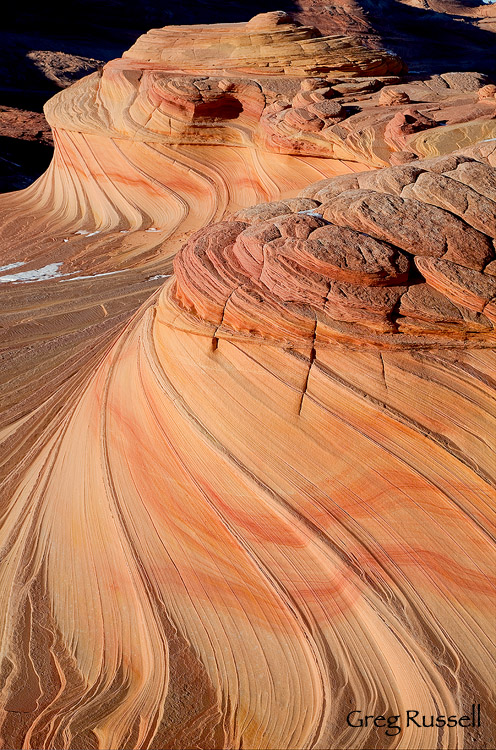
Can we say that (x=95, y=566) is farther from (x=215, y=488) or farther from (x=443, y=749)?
Result: (x=443, y=749)

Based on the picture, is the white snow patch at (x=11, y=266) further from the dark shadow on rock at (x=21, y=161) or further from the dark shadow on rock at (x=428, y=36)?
the dark shadow on rock at (x=428, y=36)

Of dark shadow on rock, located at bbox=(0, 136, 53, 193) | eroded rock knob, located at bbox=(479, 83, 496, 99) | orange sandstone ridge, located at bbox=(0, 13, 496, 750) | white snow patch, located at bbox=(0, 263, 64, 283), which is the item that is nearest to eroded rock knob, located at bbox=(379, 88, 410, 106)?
eroded rock knob, located at bbox=(479, 83, 496, 99)

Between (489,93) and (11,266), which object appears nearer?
(489,93)

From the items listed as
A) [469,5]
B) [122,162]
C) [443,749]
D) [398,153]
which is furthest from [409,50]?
[443,749]

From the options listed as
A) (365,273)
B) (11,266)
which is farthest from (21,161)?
(365,273)

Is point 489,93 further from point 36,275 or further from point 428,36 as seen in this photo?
point 428,36

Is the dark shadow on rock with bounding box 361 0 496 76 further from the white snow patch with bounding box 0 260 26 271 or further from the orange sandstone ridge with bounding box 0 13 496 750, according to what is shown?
the orange sandstone ridge with bounding box 0 13 496 750
